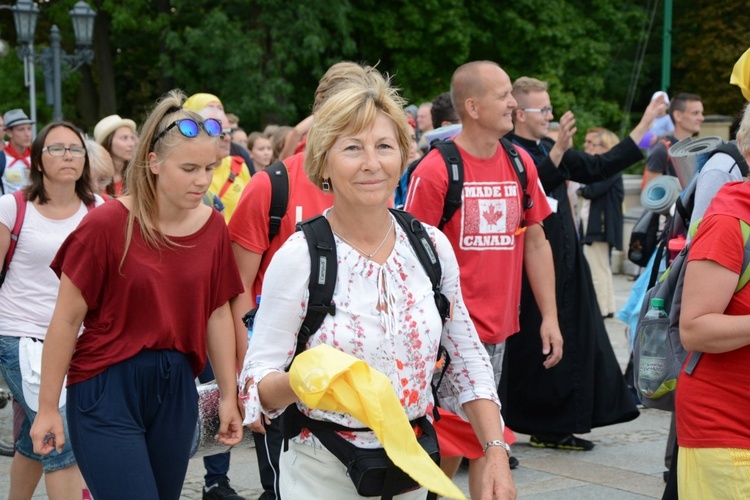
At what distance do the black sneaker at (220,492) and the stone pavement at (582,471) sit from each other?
8.3 inches

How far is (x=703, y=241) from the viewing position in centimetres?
332

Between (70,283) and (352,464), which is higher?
(70,283)

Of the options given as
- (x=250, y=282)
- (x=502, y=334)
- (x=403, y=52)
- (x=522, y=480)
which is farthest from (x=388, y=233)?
(x=403, y=52)

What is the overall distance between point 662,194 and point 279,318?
3925mm

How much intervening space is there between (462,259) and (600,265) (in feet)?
28.0

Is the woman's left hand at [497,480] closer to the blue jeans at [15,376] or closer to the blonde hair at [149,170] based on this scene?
the blonde hair at [149,170]

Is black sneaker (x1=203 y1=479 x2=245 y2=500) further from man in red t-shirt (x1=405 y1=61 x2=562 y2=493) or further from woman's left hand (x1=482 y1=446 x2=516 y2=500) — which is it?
woman's left hand (x1=482 y1=446 x2=516 y2=500)

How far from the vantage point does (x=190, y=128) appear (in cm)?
407

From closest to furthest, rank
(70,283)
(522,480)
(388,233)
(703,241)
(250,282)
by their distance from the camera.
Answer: (388,233) → (703,241) → (70,283) → (250,282) → (522,480)

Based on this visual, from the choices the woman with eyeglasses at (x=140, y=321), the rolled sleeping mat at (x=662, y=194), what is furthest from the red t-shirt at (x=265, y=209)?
Answer: the rolled sleeping mat at (x=662, y=194)

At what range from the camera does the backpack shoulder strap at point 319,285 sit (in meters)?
2.86

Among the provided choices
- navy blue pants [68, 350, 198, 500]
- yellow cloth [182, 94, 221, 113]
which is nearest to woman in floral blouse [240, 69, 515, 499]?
navy blue pants [68, 350, 198, 500]

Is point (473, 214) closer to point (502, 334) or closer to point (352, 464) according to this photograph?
point (502, 334)

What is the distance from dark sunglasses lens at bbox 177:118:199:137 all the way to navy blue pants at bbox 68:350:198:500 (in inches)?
30.7
